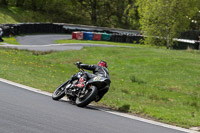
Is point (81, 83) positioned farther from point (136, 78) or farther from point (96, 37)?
point (96, 37)

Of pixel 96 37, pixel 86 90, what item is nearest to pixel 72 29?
pixel 96 37

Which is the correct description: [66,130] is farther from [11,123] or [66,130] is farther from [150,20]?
[150,20]

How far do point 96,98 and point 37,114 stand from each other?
2.71 metres

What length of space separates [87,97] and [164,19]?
31.0 m

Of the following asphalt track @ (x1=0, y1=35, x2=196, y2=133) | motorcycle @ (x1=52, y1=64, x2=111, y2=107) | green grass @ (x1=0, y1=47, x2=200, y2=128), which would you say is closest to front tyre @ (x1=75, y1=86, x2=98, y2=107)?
motorcycle @ (x1=52, y1=64, x2=111, y2=107)

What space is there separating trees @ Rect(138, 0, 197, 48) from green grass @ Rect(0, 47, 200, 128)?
10.5 meters

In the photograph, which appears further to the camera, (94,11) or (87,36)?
(94,11)

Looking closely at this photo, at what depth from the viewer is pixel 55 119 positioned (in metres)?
6.94

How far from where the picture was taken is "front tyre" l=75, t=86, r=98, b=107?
29.2 feet

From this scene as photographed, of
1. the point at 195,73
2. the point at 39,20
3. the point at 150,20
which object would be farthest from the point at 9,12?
the point at 195,73

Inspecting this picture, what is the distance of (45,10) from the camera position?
64562mm

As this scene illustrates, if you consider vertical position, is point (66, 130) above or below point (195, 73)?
above

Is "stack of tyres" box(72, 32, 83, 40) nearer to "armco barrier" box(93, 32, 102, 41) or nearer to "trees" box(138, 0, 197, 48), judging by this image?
"armco barrier" box(93, 32, 102, 41)

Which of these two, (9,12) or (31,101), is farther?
(9,12)
